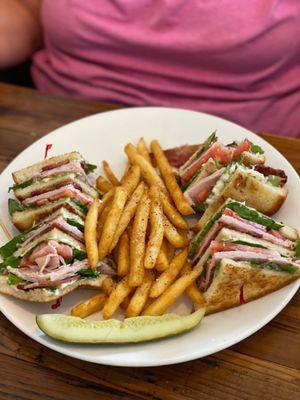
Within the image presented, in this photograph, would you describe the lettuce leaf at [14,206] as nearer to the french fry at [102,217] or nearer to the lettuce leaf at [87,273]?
the french fry at [102,217]

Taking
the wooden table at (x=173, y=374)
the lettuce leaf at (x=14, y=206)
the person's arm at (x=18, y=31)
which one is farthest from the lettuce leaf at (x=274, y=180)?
the person's arm at (x=18, y=31)

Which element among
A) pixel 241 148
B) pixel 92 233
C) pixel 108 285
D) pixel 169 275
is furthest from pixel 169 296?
pixel 241 148

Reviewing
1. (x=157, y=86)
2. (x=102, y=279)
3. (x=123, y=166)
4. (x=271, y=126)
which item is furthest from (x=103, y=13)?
(x=102, y=279)

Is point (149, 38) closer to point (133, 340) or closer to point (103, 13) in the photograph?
point (103, 13)

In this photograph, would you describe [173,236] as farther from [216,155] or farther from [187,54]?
[187,54]

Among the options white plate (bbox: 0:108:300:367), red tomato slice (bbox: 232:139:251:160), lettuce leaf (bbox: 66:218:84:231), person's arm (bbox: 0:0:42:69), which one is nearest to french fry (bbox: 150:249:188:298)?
white plate (bbox: 0:108:300:367)

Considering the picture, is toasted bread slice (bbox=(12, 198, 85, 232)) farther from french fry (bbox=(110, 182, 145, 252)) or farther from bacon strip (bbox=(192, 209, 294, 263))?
bacon strip (bbox=(192, 209, 294, 263))
